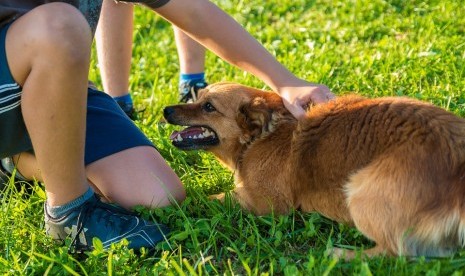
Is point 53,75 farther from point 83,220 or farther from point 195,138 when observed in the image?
point 195,138

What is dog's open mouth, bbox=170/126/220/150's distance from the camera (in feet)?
13.0

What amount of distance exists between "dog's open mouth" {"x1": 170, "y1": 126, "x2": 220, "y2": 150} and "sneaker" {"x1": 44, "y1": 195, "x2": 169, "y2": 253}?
2.16 feet

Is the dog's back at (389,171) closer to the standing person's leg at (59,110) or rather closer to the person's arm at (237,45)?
the person's arm at (237,45)

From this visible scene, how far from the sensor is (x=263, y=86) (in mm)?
5035

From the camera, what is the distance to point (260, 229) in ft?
11.5

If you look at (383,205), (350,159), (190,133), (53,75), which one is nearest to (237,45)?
(190,133)

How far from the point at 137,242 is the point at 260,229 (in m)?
0.57

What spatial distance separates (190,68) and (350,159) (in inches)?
83.0

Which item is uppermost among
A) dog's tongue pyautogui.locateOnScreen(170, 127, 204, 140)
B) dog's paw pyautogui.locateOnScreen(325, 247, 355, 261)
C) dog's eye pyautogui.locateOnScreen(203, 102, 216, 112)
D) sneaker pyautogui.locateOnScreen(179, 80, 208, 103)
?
dog's eye pyautogui.locateOnScreen(203, 102, 216, 112)

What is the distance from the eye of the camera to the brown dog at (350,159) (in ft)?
9.83

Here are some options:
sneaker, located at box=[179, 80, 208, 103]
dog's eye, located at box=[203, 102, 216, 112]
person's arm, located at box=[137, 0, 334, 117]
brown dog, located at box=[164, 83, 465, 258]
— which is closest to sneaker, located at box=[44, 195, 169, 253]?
brown dog, located at box=[164, 83, 465, 258]

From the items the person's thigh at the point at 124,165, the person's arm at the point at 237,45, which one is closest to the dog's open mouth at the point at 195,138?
the person's thigh at the point at 124,165

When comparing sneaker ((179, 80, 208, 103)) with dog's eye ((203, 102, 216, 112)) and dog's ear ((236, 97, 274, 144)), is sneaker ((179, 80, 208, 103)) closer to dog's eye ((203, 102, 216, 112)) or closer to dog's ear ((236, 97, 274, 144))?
dog's eye ((203, 102, 216, 112))

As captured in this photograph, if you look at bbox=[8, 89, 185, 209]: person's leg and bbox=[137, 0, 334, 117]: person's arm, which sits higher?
bbox=[137, 0, 334, 117]: person's arm
